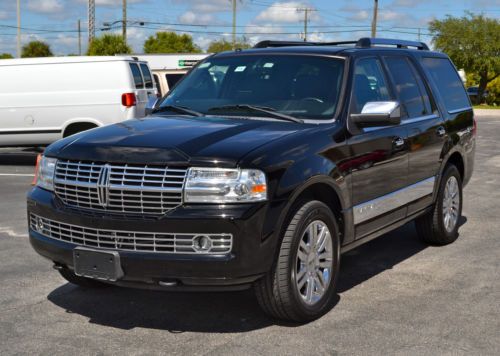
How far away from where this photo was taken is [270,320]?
194 inches

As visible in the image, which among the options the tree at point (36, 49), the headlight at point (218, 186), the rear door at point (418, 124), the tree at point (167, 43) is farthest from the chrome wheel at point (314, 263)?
the tree at point (167, 43)

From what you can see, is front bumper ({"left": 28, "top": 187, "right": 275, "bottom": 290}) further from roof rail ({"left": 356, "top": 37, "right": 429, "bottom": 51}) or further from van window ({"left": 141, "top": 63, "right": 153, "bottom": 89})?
van window ({"left": 141, "top": 63, "right": 153, "bottom": 89})

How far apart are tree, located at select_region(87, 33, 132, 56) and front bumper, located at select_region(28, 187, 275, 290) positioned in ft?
158

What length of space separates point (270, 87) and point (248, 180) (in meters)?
1.53

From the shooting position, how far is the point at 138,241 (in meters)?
4.39

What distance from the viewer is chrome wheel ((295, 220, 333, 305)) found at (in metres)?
4.78

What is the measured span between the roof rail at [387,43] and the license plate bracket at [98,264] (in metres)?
2.98

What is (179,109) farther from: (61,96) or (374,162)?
(61,96)

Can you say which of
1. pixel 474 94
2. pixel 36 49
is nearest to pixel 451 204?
pixel 474 94

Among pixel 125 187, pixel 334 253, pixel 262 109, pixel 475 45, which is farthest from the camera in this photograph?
pixel 475 45

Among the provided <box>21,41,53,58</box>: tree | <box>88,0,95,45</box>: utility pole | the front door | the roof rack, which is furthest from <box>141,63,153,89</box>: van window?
<box>21,41,53,58</box>: tree

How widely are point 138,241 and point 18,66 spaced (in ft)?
35.8

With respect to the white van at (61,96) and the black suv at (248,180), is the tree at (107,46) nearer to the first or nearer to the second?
the white van at (61,96)

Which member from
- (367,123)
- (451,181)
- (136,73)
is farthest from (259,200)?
(136,73)
